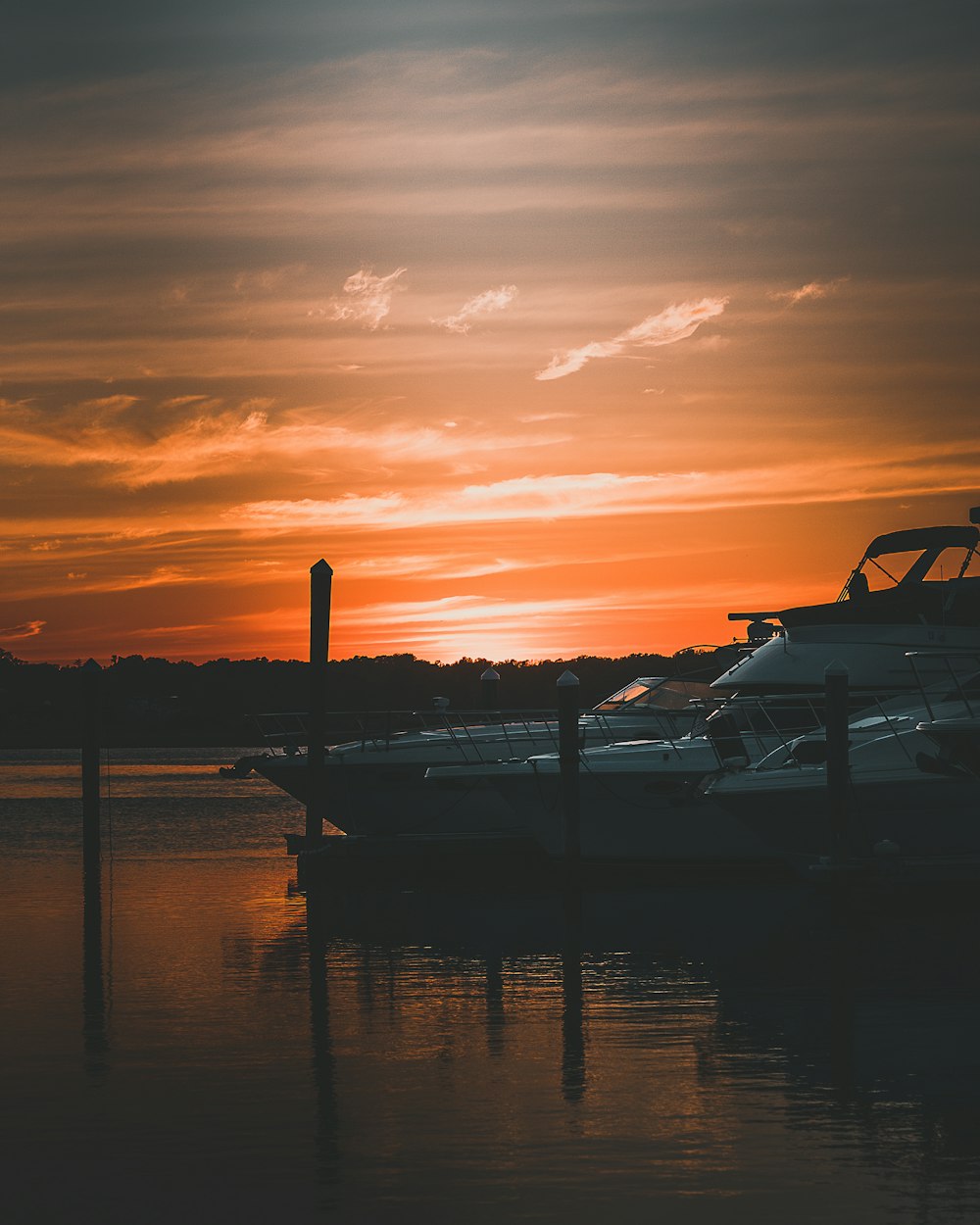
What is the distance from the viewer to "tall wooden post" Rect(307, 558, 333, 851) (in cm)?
2302

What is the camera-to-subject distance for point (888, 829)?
19.4m

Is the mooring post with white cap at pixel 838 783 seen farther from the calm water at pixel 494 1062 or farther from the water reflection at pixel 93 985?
the water reflection at pixel 93 985

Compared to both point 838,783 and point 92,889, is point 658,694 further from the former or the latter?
point 92,889

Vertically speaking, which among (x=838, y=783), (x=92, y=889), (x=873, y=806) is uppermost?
(x=838, y=783)

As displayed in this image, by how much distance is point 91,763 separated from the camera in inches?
1025

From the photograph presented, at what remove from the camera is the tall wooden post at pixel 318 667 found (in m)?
23.0

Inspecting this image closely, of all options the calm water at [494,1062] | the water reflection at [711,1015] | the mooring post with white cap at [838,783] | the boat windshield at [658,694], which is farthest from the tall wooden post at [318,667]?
the mooring post with white cap at [838,783]

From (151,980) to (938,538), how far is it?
1682 cm

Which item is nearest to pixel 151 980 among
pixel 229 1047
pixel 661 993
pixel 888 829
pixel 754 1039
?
pixel 229 1047

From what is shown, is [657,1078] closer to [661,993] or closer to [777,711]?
[661,993]

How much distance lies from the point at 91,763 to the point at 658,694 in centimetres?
935

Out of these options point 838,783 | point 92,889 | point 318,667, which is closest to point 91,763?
point 92,889

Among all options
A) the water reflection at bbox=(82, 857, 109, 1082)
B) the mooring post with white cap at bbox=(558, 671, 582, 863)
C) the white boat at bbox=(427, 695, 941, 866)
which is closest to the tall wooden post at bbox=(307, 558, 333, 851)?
the white boat at bbox=(427, 695, 941, 866)

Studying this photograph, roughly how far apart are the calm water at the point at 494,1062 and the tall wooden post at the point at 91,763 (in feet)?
13.7
